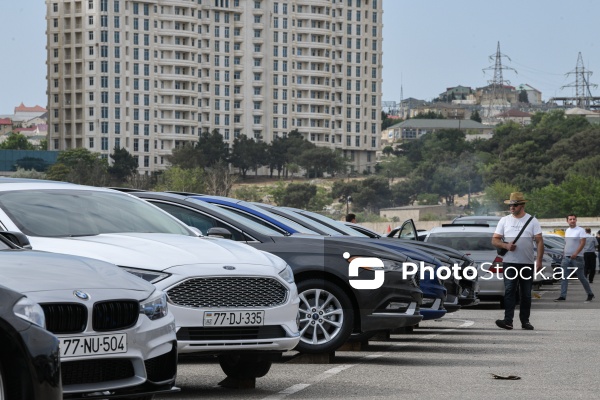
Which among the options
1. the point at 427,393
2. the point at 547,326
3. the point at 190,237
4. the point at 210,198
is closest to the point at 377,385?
the point at 427,393

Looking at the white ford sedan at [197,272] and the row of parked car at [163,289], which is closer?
the row of parked car at [163,289]

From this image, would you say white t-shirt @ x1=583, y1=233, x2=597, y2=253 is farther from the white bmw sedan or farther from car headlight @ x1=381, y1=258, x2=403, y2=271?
the white bmw sedan

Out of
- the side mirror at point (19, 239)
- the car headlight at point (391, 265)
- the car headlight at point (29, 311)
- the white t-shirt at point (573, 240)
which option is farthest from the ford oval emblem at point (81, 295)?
the white t-shirt at point (573, 240)

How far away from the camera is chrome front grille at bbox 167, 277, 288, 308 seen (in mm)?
10008

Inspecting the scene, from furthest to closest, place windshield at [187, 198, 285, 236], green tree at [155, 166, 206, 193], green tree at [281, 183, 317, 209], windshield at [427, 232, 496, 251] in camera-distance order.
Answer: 1. green tree at [155, 166, 206, 193]
2. green tree at [281, 183, 317, 209]
3. windshield at [427, 232, 496, 251]
4. windshield at [187, 198, 285, 236]

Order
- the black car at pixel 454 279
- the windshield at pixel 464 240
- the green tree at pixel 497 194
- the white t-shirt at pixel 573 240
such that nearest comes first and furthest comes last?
the black car at pixel 454 279 → the windshield at pixel 464 240 → the white t-shirt at pixel 573 240 → the green tree at pixel 497 194

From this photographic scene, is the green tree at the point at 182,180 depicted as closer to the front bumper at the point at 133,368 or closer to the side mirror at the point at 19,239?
the side mirror at the point at 19,239

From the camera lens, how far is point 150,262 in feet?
32.8

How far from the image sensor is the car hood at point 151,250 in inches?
395

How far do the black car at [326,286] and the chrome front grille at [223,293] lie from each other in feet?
8.08

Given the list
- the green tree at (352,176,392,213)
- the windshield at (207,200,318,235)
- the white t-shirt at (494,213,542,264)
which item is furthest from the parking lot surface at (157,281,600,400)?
the green tree at (352,176,392,213)

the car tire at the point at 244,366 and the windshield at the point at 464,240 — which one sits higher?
the car tire at the point at 244,366

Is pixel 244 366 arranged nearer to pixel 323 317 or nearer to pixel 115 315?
pixel 323 317

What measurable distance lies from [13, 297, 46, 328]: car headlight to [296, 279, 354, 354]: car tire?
234 inches
